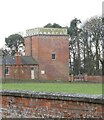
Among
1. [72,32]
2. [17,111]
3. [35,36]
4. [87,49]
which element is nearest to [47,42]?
[35,36]

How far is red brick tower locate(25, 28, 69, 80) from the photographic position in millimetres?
51219

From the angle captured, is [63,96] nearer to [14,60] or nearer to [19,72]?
[19,72]

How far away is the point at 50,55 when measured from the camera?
51750 mm

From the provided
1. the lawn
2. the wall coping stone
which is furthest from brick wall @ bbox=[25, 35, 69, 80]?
the wall coping stone

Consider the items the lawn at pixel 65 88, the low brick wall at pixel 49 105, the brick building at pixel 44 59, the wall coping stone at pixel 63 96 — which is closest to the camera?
the wall coping stone at pixel 63 96

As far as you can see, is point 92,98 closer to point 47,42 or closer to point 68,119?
point 68,119

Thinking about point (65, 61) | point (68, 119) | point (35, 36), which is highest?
point (35, 36)

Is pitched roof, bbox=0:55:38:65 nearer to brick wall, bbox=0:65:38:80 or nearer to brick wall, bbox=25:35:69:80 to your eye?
brick wall, bbox=0:65:38:80

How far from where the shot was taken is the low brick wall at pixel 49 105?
9.28 meters

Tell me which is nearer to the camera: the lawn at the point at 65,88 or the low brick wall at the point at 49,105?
the low brick wall at the point at 49,105

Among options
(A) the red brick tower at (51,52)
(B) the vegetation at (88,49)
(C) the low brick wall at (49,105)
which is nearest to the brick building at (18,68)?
(A) the red brick tower at (51,52)

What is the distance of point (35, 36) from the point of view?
51469 millimetres

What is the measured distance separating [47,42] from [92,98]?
42354 millimetres

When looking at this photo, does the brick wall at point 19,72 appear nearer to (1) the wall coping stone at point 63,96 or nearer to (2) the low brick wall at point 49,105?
(2) the low brick wall at point 49,105
